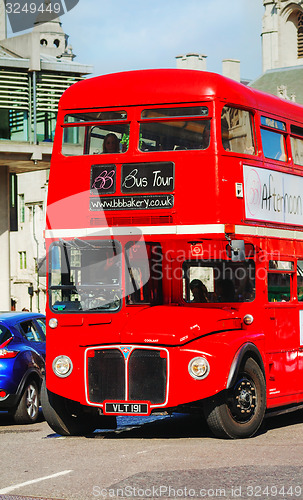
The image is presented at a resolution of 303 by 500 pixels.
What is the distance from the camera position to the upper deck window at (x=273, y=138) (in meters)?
14.1

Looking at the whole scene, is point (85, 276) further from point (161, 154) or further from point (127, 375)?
point (161, 154)

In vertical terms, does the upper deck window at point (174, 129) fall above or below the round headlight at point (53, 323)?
above

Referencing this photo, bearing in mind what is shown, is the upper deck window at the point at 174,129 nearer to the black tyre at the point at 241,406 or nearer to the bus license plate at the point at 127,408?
the black tyre at the point at 241,406

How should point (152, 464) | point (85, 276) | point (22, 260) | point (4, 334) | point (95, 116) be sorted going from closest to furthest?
point (152, 464)
point (85, 276)
point (95, 116)
point (4, 334)
point (22, 260)

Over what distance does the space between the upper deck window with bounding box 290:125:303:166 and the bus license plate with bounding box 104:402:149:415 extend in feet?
14.7

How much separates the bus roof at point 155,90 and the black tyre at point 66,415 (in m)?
3.68

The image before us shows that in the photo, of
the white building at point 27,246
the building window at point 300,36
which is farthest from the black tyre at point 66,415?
the building window at point 300,36

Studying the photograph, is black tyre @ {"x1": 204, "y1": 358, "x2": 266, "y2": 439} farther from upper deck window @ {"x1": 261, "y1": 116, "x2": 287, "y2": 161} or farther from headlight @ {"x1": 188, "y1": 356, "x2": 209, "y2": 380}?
upper deck window @ {"x1": 261, "y1": 116, "x2": 287, "y2": 161}

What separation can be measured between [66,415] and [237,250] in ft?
10.1

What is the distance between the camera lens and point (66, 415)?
13633mm

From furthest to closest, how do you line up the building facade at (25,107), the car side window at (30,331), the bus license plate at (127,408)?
the building facade at (25,107)
the car side window at (30,331)
the bus license plate at (127,408)

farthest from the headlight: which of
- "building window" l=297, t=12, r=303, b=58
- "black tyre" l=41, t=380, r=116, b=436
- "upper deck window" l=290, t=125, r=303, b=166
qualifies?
"building window" l=297, t=12, r=303, b=58

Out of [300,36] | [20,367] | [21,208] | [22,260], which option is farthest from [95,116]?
[300,36]

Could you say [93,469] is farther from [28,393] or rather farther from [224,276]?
[28,393]
